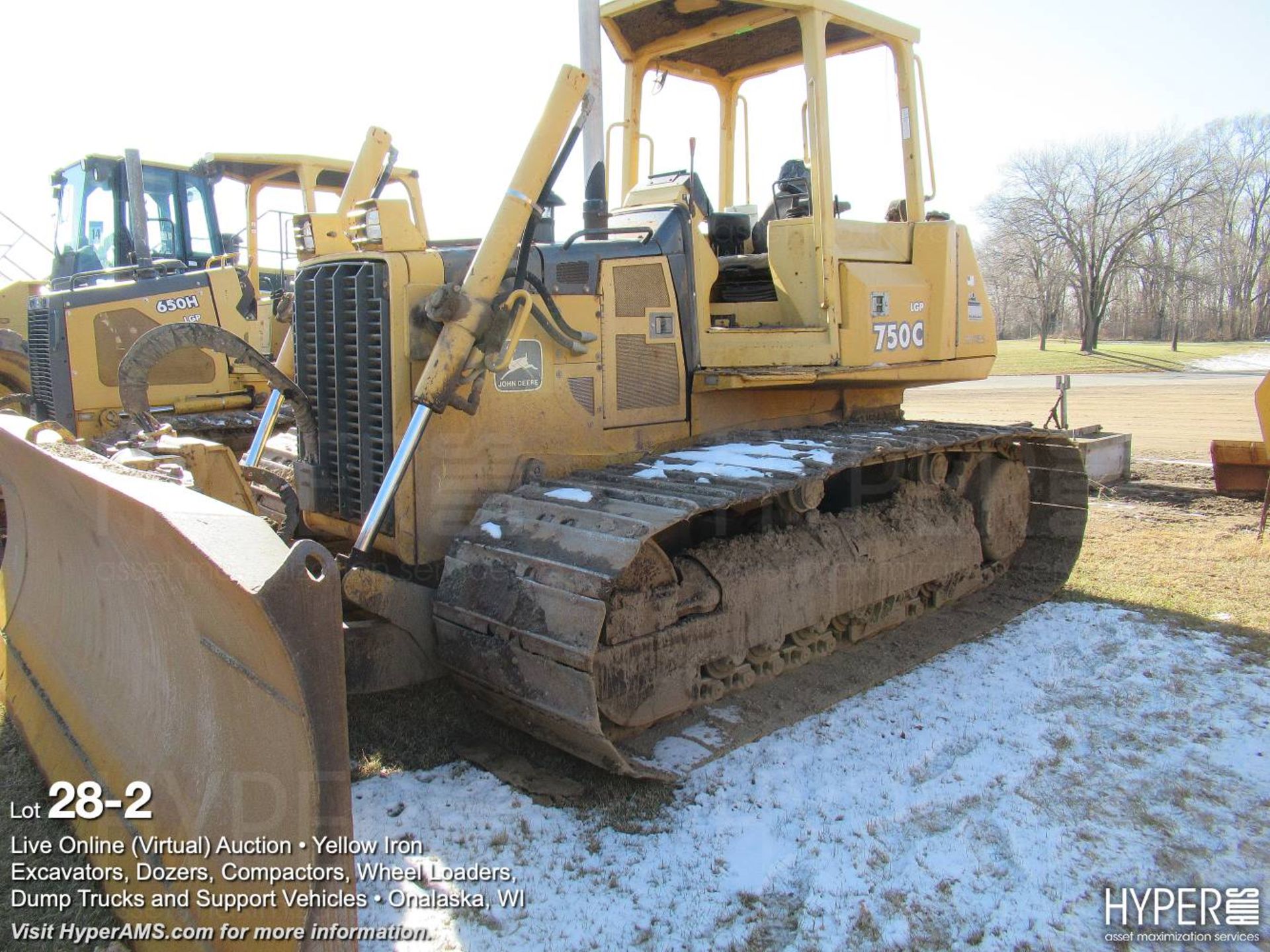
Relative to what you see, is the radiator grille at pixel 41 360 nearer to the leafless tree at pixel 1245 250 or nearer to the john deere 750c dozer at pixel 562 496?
the john deere 750c dozer at pixel 562 496

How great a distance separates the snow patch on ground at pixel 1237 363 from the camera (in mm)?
29672

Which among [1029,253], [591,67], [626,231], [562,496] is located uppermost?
[1029,253]

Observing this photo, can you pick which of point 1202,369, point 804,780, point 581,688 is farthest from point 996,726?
point 1202,369

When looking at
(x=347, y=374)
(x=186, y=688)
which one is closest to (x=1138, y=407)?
(x=347, y=374)

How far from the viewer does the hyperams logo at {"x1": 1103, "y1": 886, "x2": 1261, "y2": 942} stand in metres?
2.96

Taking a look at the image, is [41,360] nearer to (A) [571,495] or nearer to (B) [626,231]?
(B) [626,231]

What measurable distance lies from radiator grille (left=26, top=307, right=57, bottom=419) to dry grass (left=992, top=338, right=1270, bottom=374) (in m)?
22.2

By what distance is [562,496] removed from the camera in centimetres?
395

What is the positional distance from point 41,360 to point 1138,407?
18.1m

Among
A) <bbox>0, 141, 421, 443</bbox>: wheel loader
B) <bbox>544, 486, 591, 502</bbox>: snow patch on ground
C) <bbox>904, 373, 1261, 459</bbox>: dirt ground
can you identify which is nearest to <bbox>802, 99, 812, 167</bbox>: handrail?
<bbox>544, 486, 591, 502</bbox>: snow patch on ground

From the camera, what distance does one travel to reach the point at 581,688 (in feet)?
11.1

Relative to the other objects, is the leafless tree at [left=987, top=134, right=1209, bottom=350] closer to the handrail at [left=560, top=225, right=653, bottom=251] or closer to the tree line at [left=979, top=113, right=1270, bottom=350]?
the tree line at [left=979, top=113, right=1270, bottom=350]

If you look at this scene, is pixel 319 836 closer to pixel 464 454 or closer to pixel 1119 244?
pixel 464 454

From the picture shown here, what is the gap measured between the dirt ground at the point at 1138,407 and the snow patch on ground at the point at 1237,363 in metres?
3.82
